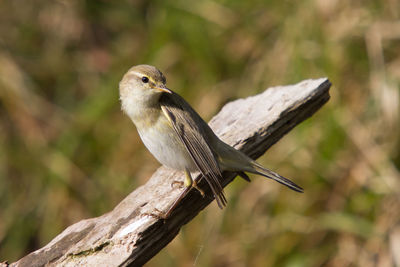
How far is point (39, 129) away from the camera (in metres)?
5.74

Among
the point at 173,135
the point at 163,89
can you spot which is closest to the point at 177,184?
the point at 173,135

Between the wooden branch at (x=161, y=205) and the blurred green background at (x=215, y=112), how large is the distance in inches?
50.5

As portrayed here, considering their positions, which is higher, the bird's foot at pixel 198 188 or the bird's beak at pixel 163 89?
the bird's beak at pixel 163 89

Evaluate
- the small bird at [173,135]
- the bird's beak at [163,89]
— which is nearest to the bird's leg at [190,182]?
the small bird at [173,135]

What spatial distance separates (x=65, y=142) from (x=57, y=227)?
891 millimetres

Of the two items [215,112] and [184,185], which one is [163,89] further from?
[215,112]

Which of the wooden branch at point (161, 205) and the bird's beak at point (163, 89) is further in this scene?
the bird's beak at point (163, 89)

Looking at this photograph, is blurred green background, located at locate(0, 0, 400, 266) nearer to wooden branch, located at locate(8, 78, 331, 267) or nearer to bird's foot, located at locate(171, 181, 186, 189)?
wooden branch, located at locate(8, 78, 331, 267)

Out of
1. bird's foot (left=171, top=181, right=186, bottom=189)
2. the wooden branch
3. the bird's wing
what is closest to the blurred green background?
the wooden branch

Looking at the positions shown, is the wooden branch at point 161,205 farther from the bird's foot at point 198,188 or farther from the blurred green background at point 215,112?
the blurred green background at point 215,112

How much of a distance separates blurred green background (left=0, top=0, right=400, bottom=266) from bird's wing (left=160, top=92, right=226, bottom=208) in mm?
1717

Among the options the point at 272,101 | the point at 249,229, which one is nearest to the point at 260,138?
the point at 272,101

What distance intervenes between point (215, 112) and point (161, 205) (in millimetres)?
2416

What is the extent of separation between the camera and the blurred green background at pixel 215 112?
15.0 feet
